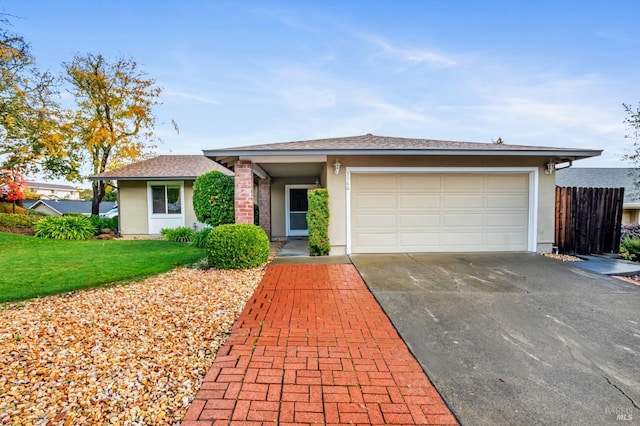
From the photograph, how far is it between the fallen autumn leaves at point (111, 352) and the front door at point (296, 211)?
7.47m

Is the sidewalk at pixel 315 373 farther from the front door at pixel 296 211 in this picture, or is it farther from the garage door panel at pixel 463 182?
the front door at pixel 296 211

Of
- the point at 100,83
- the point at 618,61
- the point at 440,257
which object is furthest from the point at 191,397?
the point at 100,83

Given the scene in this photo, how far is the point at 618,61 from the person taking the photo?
998 cm

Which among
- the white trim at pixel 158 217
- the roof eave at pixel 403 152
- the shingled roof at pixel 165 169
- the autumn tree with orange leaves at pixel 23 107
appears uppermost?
the autumn tree with orange leaves at pixel 23 107

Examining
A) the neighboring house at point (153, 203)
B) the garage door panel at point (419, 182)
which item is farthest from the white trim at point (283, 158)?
the neighboring house at point (153, 203)

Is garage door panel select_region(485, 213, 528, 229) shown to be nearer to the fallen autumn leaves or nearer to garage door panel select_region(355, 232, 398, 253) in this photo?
garage door panel select_region(355, 232, 398, 253)

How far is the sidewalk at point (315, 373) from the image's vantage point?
2061 millimetres

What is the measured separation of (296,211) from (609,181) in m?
18.7

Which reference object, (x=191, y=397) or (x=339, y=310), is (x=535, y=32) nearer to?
(x=339, y=310)

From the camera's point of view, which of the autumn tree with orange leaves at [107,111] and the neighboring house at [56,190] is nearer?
the autumn tree with orange leaves at [107,111]

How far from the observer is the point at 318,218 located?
7641 mm

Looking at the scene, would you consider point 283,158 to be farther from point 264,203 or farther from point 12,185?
point 12,185

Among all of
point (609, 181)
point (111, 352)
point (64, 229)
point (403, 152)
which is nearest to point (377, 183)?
point (403, 152)

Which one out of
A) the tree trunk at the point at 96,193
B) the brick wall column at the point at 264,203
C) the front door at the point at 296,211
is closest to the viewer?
the brick wall column at the point at 264,203
